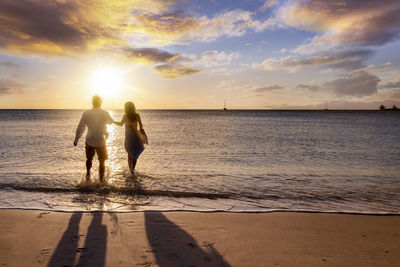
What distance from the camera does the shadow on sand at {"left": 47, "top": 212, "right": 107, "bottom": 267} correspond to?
10.1 ft

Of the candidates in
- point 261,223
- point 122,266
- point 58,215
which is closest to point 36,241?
point 58,215

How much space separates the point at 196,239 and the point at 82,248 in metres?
1.61

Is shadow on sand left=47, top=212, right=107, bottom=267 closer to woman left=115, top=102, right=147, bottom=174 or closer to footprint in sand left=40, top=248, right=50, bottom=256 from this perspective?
footprint in sand left=40, top=248, right=50, bottom=256

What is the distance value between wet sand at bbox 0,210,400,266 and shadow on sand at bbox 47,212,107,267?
0.04 ft

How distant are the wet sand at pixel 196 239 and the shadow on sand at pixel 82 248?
1 cm

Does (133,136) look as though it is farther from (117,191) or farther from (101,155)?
(117,191)

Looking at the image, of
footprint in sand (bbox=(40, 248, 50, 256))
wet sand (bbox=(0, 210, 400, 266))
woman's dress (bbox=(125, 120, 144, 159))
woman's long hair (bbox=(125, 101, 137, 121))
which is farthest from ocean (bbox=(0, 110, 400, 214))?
woman's long hair (bbox=(125, 101, 137, 121))

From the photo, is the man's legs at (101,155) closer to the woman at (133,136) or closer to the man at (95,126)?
the man at (95,126)

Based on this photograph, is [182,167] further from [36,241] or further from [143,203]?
[36,241]

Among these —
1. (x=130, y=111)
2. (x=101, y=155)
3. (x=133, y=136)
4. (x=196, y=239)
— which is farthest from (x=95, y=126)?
(x=196, y=239)

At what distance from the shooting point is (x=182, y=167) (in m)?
10.3

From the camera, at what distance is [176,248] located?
3.45 meters

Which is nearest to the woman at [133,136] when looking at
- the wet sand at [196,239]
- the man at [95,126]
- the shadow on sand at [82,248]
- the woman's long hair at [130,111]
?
the woman's long hair at [130,111]

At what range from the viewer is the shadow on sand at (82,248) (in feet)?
10.1
